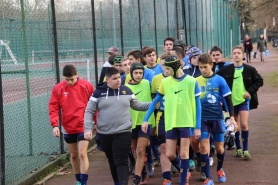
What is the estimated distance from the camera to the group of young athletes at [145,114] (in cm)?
732

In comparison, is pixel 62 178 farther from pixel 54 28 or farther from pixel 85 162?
pixel 54 28

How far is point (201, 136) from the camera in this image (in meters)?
8.34

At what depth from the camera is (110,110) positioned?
23.9 ft

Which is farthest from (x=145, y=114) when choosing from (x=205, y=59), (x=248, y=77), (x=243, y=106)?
(x=248, y=77)

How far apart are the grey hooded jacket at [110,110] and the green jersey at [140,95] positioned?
97 cm

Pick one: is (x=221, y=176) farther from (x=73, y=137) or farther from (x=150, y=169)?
(x=73, y=137)

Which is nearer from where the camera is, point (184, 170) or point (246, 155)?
point (184, 170)

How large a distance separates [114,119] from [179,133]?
3.01 feet

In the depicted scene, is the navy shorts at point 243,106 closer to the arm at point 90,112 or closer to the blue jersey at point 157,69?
the blue jersey at point 157,69

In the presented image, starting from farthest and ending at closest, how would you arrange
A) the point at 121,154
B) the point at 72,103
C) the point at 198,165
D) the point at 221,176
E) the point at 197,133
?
the point at 198,165
the point at 221,176
the point at 72,103
the point at 197,133
the point at 121,154

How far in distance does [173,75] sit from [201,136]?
1138 mm

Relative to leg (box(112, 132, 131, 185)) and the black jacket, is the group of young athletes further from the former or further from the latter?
the black jacket

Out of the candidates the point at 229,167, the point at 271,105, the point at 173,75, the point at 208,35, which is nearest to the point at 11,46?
the point at 173,75

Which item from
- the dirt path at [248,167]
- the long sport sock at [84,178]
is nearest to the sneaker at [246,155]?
the dirt path at [248,167]
